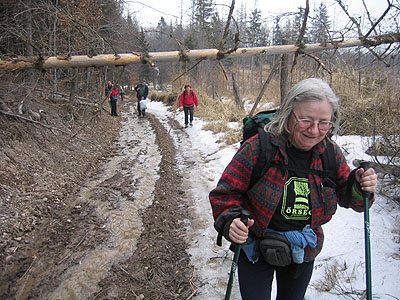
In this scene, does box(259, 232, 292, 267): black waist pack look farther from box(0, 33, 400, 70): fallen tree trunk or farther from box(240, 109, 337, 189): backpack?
box(0, 33, 400, 70): fallen tree trunk

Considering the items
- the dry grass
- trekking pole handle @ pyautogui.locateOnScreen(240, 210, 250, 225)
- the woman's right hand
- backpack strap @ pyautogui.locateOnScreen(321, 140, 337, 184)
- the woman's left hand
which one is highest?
backpack strap @ pyautogui.locateOnScreen(321, 140, 337, 184)

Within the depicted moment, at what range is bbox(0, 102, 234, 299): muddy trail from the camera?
117 inches

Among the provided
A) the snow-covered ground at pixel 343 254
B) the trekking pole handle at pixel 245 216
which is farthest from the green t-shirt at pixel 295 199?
the snow-covered ground at pixel 343 254

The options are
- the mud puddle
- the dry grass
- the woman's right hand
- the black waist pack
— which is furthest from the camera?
the mud puddle

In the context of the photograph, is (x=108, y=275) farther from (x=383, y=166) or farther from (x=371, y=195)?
(x=383, y=166)

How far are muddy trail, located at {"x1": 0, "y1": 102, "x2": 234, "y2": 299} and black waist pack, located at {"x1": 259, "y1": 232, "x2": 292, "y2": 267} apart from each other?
5.20 feet

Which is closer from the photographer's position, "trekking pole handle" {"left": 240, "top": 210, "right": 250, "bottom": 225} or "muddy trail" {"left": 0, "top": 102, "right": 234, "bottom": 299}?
"trekking pole handle" {"left": 240, "top": 210, "right": 250, "bottom": 225}

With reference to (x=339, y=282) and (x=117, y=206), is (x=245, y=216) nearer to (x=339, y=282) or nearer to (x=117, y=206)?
(x=339, y=282)

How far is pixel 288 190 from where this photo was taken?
166 cm

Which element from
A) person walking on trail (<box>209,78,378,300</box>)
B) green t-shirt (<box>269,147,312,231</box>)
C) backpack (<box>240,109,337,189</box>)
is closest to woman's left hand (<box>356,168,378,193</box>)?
person walking on trail (<box>209,78,378,300</box>)

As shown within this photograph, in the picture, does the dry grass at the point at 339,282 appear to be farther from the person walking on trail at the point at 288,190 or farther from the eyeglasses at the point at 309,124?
the eyeglasses at the point at 309,124

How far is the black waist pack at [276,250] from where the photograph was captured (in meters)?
1.65

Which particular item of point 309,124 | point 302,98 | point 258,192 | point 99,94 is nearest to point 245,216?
point 258,192

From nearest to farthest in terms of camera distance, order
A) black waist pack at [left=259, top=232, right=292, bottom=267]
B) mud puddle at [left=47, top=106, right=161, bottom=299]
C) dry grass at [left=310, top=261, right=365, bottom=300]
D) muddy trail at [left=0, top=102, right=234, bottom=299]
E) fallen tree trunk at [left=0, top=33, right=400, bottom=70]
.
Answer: black waist pack at [left=259, top=232, right=292, bottom=267]
dry grass at [left=310, top=261, right=365, bottom=300]
muddy trail at [left=0, top=102, right=234, bottom=299]
mud puddle at [left=47, top=106, right=161, bottom=299]
fallen tree trunk at [left=0, top=33, right=400, bottom=70]
